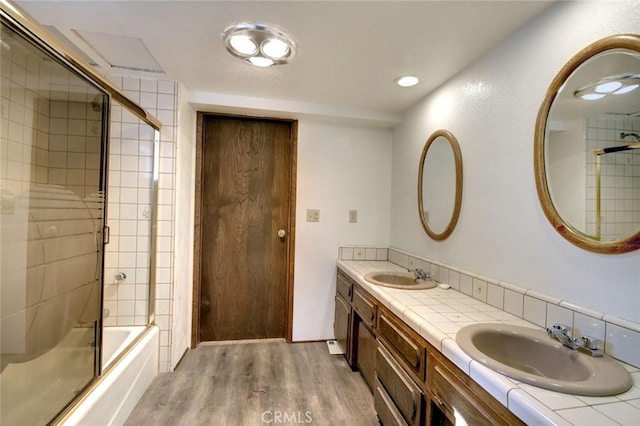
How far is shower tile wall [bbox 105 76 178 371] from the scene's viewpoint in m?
1.97

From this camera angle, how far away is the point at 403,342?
1274 millimetres

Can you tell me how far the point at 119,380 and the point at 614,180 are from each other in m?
2.47

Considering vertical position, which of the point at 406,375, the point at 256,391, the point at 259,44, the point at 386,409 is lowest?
the point at 256,391

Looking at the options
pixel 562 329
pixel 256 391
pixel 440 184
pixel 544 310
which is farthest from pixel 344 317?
pixel 562 329

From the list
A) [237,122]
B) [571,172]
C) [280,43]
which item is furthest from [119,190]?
[571,172]

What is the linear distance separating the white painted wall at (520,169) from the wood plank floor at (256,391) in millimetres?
1144

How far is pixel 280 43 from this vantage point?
1452 mm

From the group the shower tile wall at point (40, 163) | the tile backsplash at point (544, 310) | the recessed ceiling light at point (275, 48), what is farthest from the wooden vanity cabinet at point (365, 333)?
the shower tile wall at point (40, 163)

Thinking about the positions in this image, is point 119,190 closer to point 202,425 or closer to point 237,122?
point 237,122

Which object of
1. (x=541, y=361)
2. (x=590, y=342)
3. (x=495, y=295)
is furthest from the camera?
(x=495, y=295)

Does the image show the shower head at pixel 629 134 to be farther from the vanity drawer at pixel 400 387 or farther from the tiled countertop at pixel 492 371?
the vanity drawer at pixel 400 387

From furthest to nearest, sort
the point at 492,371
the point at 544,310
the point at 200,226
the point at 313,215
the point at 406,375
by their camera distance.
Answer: the point at 313,215 → the point at 200,226 → the point at 406,375 → the point at 544,310 → the point at 492,371

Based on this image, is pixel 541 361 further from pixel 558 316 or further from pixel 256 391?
pixel 256 391

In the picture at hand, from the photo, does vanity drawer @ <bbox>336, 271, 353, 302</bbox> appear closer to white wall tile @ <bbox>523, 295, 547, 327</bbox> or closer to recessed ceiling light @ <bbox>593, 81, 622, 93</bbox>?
white wall tile @ <bbox>523, 295, 547, 327</bbox>
